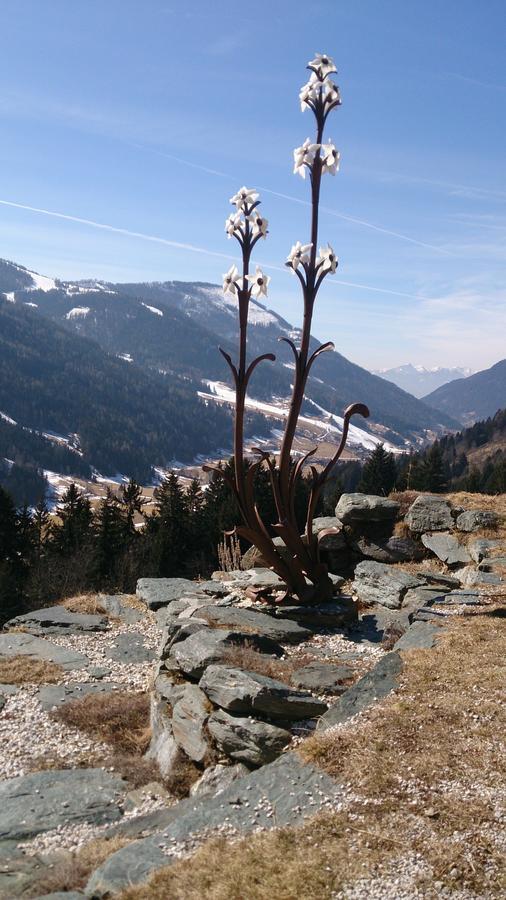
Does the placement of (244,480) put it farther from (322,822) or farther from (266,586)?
(322,822)

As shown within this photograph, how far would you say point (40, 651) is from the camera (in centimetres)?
1606

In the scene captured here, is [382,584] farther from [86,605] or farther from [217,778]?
[86,605]

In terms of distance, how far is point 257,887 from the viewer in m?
6.15

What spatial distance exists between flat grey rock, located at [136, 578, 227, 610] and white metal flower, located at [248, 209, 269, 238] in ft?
30.2

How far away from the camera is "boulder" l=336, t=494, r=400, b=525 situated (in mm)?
20688

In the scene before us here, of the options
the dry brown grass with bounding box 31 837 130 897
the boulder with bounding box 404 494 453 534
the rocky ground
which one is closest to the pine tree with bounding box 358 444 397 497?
the boulder with bounding box 404 494 453 534

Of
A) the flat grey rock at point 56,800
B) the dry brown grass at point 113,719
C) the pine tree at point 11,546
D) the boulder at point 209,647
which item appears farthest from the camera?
the pine tree at point 11,546

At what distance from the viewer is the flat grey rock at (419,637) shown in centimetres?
1211

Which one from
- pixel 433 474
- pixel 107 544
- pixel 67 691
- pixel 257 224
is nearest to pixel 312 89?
pixel 257 224

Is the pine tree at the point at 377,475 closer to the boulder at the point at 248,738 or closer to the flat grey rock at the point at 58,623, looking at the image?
the flat grey rock at the point at 58,623

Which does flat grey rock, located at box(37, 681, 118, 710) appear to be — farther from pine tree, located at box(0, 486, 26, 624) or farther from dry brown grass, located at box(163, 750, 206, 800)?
pine tree, located at box(0, 486, 26, 624)

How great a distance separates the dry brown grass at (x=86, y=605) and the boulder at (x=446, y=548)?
424 inches

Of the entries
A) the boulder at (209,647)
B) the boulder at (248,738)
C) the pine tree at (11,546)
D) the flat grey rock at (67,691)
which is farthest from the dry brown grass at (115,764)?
the pine tree at (11,546)

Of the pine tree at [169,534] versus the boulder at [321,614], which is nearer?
the boulder at [321,614]
